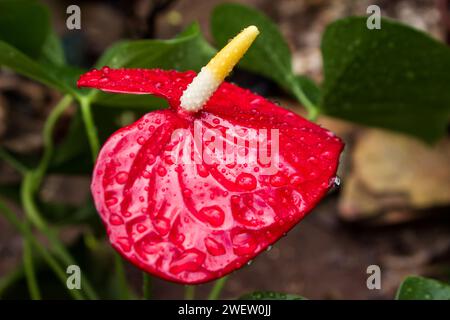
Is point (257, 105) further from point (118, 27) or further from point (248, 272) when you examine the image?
point (118, 27)

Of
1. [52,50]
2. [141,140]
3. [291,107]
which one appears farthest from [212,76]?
[291,107]

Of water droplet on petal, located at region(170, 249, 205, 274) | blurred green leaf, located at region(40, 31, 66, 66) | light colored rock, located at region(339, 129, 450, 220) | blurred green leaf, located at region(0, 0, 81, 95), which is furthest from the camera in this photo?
light colored rock, located at region(339, 129, 450, 220)

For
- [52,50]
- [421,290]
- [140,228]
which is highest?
[52,50]

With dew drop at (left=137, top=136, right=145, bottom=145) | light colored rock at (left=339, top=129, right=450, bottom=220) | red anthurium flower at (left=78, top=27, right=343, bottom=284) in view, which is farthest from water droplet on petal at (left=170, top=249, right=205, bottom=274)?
light colored rock at (left=339, top=129, right=450, bottom=220)

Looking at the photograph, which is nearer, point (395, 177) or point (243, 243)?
point (243, 243)

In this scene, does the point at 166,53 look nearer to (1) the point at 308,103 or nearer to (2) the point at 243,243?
(1) the point at 308,103

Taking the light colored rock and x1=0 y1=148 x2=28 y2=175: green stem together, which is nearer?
x1=0 y1=148 x2=28 y2=175: green stem

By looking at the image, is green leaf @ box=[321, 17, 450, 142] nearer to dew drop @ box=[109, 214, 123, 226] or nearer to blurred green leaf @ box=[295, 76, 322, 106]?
blurred green leaf @ box=[295, 76, 322, 106]
